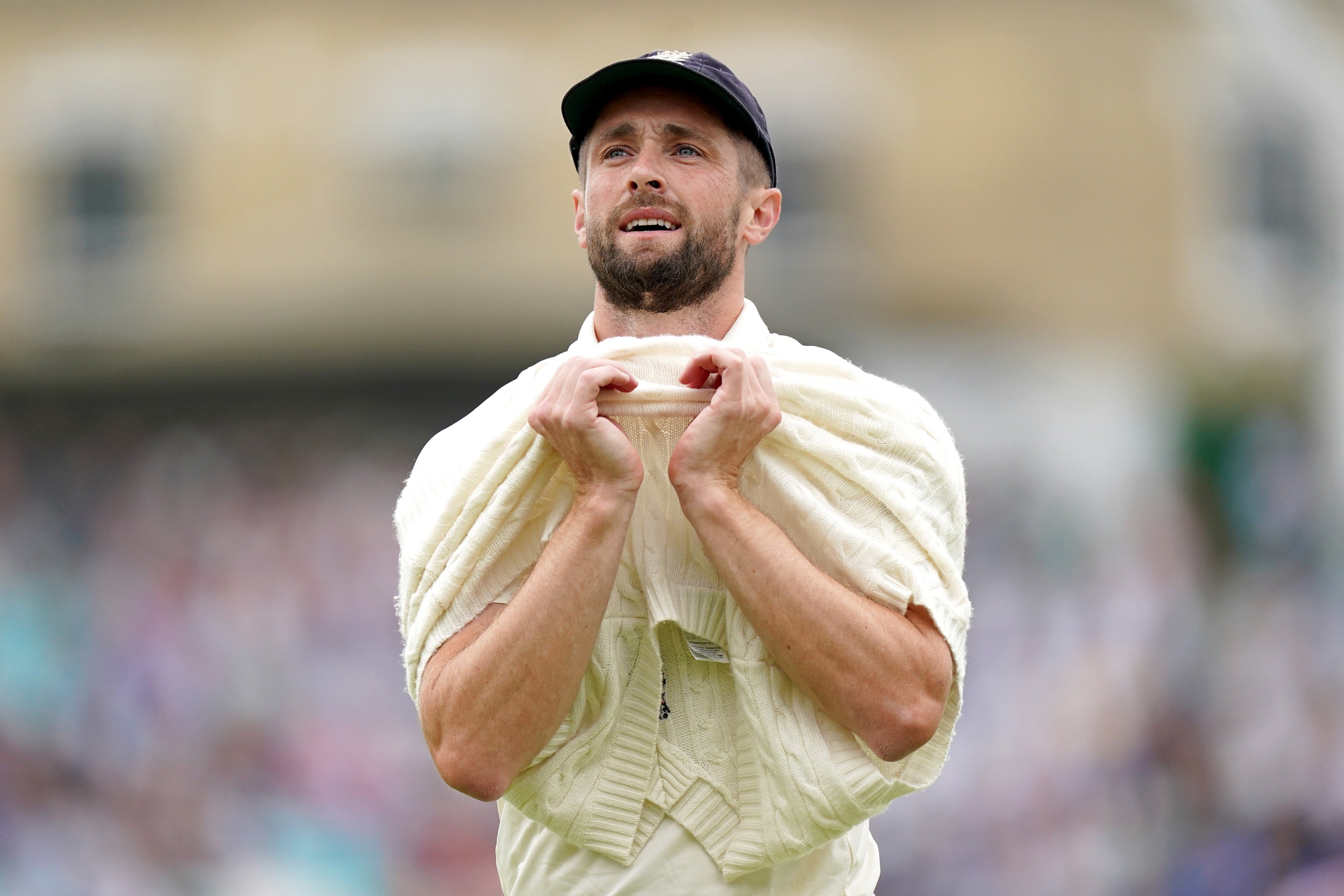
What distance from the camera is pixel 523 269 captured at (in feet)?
45.0

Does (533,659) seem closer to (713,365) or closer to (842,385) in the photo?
(713,365)

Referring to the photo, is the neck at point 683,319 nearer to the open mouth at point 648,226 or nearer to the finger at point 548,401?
the open mouth at point 648,226

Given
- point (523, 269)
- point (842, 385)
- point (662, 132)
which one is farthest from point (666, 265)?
point (523, 269)

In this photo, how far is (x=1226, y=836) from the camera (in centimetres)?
689

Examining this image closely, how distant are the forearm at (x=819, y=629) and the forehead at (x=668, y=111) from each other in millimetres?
604

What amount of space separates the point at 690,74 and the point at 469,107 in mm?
11901

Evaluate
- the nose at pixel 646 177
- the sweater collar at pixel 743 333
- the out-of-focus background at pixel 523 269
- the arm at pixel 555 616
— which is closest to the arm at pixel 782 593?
the arm at pixel 555 616

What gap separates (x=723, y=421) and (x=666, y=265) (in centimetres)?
36

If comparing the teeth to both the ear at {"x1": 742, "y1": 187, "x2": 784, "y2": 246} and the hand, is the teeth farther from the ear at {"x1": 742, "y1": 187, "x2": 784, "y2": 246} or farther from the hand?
the hand

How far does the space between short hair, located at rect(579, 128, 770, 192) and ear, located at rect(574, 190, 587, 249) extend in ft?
0.08

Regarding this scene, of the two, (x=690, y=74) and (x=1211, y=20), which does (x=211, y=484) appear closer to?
(x=1211, y=20)

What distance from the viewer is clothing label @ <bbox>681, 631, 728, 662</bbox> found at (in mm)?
2367

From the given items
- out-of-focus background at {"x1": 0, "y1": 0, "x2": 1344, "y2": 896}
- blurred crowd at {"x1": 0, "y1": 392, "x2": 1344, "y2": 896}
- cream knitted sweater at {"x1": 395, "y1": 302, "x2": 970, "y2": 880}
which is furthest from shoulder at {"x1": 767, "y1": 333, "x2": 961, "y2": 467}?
out-of-focus background at {"x1": 0, "y1": 0, "x2": 1344, "y2": 896}

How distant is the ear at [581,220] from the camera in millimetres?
2535
